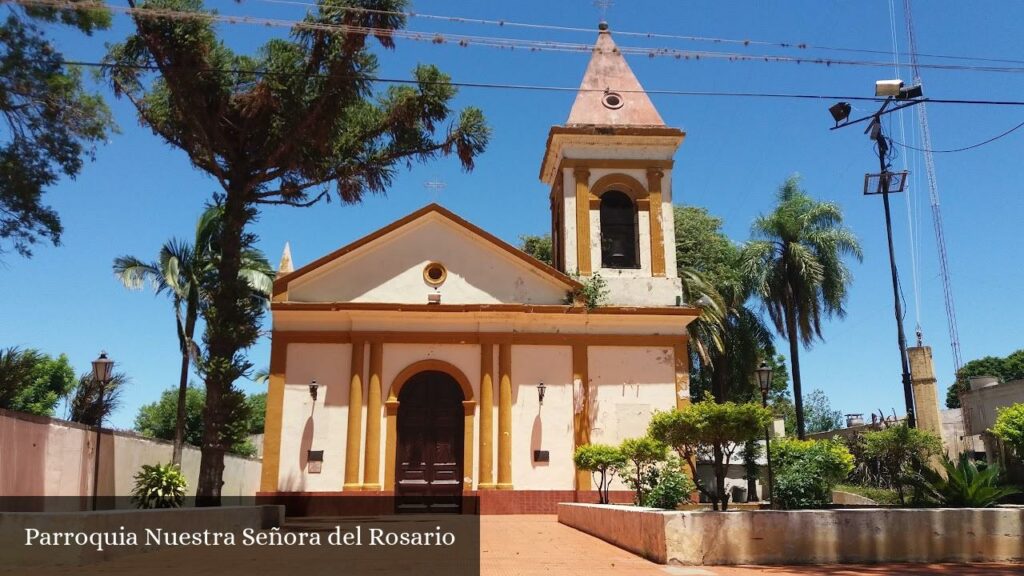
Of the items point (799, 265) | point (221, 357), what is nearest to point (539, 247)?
point (799, 265)

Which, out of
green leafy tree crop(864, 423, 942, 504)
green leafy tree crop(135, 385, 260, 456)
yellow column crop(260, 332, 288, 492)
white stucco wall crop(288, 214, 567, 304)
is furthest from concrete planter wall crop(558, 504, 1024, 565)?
green leafy tree crop(135, 385, 260, 456)

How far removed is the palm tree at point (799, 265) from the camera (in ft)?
94.1

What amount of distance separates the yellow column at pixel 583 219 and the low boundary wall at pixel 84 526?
12.1 m

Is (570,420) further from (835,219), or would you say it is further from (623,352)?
(835,219)

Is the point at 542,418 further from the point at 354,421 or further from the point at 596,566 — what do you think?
the point at 596,566

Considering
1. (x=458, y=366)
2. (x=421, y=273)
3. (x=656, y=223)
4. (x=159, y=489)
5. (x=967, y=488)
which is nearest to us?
(x=967, y=488)

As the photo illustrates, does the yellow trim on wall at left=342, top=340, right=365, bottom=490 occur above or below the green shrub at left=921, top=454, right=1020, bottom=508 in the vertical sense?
above

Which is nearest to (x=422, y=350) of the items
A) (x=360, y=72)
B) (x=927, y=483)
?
(x=360, y=72)

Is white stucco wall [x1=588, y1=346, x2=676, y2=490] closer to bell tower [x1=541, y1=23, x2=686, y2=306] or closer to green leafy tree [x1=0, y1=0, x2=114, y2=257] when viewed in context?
bell tower [x1=541, y1=23, x2=686, y2=306]

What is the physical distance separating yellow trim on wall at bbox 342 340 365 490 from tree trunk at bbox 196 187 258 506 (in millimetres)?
4680

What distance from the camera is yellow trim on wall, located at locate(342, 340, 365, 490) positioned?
18.9 metres

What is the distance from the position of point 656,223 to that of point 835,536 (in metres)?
13.6

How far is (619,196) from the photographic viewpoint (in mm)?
22500

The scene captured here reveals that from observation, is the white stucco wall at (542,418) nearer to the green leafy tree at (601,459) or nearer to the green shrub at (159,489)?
the green leafy tree at (601,459)
